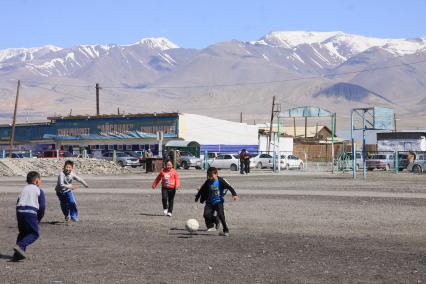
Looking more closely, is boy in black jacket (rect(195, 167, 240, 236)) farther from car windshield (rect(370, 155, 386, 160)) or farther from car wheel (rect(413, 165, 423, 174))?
car windshield (rect(370, 155, 386, 160))

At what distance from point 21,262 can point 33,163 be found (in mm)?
44742

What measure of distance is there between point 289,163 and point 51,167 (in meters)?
19.5

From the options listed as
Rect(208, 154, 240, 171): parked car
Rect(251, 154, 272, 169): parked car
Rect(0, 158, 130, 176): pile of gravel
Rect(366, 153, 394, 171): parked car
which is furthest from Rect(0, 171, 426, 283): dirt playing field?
Rect(251, 154, 272, 169): parked car

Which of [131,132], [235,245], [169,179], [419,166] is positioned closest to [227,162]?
[419,166]

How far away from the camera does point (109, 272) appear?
1205 centimetres

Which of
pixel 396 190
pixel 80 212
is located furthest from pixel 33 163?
pixel 80 212

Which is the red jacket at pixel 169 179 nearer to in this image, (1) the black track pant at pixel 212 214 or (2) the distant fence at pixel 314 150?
(1) the black track pant at pixel 212 214

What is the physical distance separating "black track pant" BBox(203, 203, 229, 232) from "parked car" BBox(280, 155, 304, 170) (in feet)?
160

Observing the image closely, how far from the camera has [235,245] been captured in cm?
1526

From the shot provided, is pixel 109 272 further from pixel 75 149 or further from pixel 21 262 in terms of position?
pixel 75 149

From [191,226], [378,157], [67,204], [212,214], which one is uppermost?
[378,157]

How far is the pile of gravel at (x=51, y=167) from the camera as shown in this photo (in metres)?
54.4

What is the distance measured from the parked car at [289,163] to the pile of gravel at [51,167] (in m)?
12.8

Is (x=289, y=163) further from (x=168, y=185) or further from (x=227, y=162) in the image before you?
(x=168, y=185)
